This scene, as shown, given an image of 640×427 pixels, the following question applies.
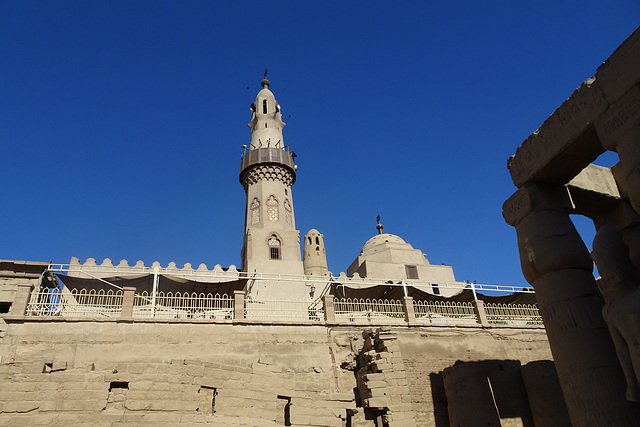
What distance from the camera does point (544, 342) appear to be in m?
13.7

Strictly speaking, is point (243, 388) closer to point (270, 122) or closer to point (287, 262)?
point (287, 262)

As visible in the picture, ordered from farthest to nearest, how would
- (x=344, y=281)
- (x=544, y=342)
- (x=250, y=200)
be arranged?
(x=250, y=200)
(x=344, y=281)
(x=544, y=342)

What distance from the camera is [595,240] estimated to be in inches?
253

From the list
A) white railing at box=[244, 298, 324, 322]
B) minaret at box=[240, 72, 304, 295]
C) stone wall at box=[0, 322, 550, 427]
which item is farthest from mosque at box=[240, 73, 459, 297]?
stone wall at box=[0, 322, 550, 427]

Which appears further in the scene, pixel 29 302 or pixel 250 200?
pixel 250 200

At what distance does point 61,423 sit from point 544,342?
1215cm

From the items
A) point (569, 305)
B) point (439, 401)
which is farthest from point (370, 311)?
point (569, 305)

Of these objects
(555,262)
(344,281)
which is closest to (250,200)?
(344,281)

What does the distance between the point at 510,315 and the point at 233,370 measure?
8.76m

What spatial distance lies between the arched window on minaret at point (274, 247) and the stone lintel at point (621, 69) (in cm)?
1651

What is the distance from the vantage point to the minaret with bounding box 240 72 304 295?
69.9ft

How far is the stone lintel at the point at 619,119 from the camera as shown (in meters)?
5.99

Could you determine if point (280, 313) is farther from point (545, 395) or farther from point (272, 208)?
point (272, 208)

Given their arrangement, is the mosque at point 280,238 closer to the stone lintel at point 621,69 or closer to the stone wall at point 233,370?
the stone wall at point 233,370
